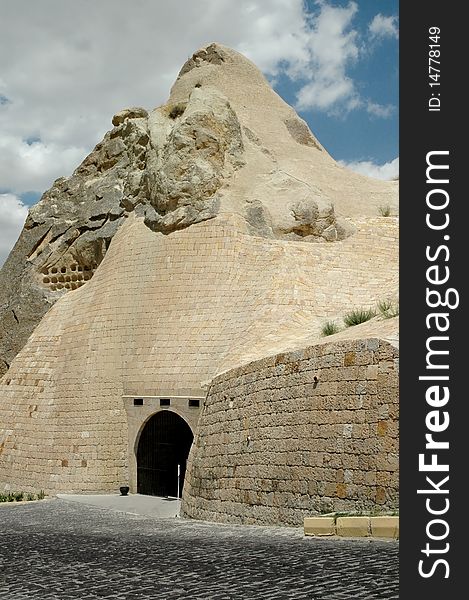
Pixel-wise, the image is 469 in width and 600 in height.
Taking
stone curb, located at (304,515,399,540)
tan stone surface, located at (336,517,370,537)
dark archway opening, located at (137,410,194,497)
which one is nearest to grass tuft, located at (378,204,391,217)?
dark archway opening, located at (137,410,194,497)

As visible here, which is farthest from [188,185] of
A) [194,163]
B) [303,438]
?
[303,438]

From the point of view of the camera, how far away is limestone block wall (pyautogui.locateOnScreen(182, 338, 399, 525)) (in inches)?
363

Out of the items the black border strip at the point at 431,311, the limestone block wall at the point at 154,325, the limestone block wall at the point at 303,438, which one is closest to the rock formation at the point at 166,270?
the limestone block wall at the point at 154,325

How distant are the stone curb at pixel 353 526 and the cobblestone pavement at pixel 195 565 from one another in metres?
0.20

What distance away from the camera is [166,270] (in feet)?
64.8

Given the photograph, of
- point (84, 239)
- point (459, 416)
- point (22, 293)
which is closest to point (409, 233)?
point (459, 416)

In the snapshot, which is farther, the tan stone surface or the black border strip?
the tan stone surface

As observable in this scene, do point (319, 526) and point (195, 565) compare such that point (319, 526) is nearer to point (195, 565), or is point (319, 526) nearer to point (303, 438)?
point (303, 438)

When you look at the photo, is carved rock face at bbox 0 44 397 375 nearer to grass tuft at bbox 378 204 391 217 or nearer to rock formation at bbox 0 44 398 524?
rock formation at bbox 0 44 398 524

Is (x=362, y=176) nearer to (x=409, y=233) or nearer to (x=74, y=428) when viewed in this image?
(x=74, y=428)

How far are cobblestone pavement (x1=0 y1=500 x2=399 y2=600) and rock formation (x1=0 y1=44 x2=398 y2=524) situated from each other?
5717 mm

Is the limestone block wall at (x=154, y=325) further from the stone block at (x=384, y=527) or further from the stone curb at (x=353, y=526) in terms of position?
the stone block at (x=384, y=527)

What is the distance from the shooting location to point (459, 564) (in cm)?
505

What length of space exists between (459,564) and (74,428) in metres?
15.0
